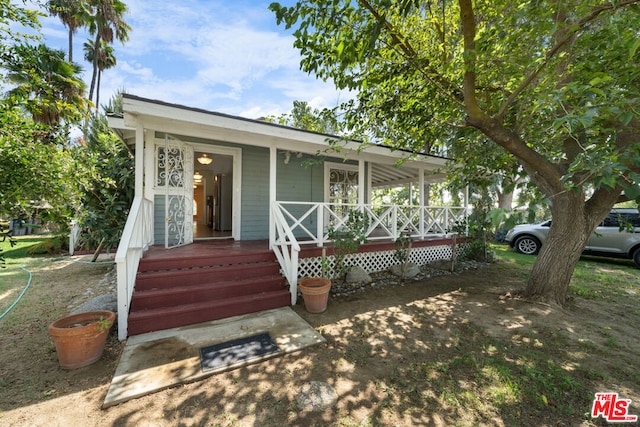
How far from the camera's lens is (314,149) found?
558 centimetres

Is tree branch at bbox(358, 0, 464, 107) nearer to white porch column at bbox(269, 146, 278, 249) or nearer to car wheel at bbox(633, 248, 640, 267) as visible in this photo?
white porch column at bbox(269, 146, 278, 249)

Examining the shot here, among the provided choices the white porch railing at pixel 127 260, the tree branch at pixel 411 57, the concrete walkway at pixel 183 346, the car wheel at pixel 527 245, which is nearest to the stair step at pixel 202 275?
the white porch railing at pixel 127 260

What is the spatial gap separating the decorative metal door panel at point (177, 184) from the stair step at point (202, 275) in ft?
4.36

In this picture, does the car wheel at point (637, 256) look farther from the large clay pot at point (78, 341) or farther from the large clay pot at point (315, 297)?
the large clay pot at point (78, 341)

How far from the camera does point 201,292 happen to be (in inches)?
142

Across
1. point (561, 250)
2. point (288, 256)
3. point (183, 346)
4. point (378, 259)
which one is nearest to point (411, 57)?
point (288, 256)

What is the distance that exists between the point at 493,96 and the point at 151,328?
6.65m

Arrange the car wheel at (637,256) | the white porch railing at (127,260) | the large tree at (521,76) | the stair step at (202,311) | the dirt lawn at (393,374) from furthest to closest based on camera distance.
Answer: the car wheel at (637,256) → the stair step at (202,311) → the white porch railing at (127,260) → the large tree at (521,76) → the dirt lawn at (393,374)

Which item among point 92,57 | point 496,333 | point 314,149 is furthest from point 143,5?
point 92,57

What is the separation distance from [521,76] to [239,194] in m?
5.83

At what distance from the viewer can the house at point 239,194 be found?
12.2ft

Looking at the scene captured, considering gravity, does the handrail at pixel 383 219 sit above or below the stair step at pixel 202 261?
above

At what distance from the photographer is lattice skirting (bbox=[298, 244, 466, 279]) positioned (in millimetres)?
4988

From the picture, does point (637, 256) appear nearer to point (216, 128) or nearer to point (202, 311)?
point (202, 311)
